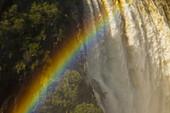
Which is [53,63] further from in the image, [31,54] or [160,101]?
[160,101]

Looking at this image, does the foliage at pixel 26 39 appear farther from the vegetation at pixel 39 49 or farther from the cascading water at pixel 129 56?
the cascading water at pixel 129 56

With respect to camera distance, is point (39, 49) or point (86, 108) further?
point (86, 108)

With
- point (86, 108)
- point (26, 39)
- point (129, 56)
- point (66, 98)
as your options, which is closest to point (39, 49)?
point (26, 39)

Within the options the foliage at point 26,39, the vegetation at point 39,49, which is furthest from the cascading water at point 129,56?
the foliage at point 26,39

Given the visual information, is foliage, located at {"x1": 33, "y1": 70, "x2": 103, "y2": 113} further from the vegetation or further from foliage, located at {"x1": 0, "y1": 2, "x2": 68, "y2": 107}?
foliage, located at {"x1": 0, "y1": 2, "x2": 68, "y2": 107}

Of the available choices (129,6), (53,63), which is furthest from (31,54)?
(129,6)

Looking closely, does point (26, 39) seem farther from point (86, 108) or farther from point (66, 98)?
point (86, 108)
